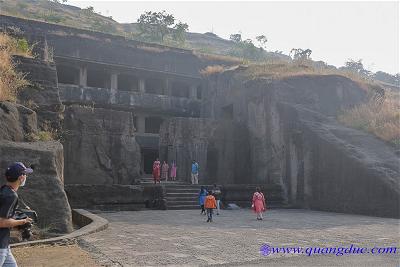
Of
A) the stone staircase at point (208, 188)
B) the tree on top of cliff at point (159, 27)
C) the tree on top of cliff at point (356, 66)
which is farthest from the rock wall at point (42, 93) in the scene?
the tree on top of cliff at point (356, 66)

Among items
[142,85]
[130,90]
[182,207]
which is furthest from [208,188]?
[130,90]

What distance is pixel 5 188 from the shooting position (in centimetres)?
357

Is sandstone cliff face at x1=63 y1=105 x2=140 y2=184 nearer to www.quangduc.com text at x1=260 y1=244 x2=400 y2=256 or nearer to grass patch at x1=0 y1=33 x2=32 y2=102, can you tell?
grass patch at x1=0 y1=33 x2=32 y2=102

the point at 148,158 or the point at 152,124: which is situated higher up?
the point at 152,124

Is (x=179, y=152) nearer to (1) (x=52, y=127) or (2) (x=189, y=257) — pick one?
(1) (x=52, y=127)

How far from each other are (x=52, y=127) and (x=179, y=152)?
7790mm

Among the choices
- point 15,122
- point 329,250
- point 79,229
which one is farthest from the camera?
point 15,122

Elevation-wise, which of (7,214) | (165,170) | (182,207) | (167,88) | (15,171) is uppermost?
(167,88)

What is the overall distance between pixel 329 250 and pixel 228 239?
185cm

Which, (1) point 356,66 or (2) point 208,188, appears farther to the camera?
(1) point 356,66

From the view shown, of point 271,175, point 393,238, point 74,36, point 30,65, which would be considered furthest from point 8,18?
point 393,238

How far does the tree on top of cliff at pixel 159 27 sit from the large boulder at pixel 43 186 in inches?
1426

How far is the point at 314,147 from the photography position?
15.6 meters

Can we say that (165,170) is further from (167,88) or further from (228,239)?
(228,239)
